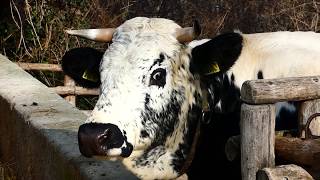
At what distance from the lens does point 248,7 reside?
16.9 m

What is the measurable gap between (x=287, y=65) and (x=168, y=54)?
74 centimetres

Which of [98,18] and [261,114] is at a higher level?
[261,114]

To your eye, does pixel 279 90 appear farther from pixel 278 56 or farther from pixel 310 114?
pixel 278 56

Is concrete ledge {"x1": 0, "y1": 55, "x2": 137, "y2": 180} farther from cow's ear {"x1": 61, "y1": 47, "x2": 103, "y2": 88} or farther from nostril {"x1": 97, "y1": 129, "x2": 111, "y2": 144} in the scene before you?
nostril {"x1": 97, "y1": 129, "x2": 111, "y2": 144}

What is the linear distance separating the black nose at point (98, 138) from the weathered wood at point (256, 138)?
668 mm

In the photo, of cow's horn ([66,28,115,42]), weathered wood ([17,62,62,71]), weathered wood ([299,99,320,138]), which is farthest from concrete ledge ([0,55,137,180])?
weathered wood ([17,62,62,71])

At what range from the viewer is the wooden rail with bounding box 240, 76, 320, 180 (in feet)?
8.86

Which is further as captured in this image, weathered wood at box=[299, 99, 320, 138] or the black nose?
the black nose

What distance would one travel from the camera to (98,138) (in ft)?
10.2

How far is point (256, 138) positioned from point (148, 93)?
2.95 ft

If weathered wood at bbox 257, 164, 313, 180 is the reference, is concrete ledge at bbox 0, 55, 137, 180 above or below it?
below

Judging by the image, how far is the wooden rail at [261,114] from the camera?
8.86ft

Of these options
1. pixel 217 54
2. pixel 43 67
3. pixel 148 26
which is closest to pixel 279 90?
pixel 217 54

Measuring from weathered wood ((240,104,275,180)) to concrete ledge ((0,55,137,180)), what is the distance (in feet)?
3.35
